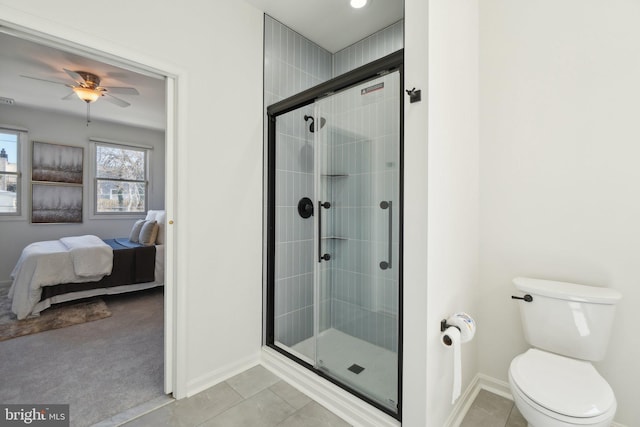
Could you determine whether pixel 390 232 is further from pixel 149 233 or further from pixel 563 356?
pixel 149 233

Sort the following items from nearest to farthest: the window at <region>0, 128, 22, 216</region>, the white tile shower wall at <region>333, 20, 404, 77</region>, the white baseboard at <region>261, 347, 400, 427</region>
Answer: the white baseboard at <region>261, 347, 400, 427</region>, the white tile shower wall at <region>333, 20, 404, 77</region>, the window at <region>0, 128, 22, 216</region>

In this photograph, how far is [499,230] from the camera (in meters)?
1.92

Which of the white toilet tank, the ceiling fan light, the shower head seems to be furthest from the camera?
the ceiling fan light

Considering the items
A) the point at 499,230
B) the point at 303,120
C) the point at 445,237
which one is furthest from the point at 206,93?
the point at 499,230

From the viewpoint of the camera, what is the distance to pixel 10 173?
4359mm

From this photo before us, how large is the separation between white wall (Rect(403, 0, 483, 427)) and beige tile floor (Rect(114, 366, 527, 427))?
38cm

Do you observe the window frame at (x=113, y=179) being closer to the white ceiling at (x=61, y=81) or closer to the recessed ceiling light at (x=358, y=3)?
the white ceiling at (x=61, y=81)

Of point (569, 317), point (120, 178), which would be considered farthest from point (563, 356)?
point (120, 178)

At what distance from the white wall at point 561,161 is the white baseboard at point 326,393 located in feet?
3.10

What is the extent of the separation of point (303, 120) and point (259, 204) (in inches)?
29.6

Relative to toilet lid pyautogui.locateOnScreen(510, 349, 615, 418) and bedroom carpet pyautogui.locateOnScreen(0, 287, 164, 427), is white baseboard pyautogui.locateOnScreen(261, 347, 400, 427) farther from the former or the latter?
bedroom carpet pyautogui.locateOnScreen(0, 287, 164, 427)

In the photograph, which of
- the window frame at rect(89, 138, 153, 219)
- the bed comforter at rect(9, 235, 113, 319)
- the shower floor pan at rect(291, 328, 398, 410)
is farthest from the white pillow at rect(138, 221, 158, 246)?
the shower floor pan at rect(291, 328, 398, 410)

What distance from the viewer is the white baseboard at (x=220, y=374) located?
189 cm

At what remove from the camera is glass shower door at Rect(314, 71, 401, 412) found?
175 centimetres
